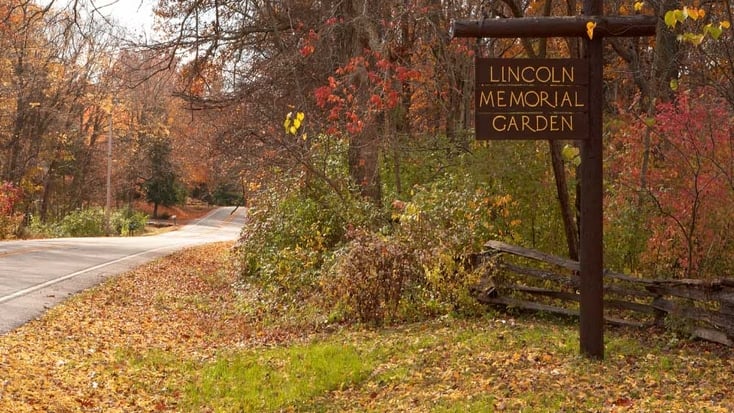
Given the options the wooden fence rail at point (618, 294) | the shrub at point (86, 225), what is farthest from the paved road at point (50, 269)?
the shrub at point (86, 225)

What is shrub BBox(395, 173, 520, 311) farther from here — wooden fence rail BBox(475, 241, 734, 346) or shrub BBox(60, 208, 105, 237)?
shrub BBox(60, 208, 105, 237)

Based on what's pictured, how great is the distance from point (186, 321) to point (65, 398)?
17.9ft

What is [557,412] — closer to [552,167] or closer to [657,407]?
[657,407]

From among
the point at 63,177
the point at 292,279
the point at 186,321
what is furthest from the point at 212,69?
the point at 63,177

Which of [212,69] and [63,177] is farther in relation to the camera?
[63,177]

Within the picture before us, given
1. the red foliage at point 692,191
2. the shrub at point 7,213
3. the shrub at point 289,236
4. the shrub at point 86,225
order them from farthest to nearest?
the shrub at point 86,225 → the shrub at point 7,213 → the shrub at point 289,236 → the red foliage at point 692,191

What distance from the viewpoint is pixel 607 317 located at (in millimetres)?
9320

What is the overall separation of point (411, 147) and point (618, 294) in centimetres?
673

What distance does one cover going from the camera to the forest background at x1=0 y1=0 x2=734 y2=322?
33.0ft

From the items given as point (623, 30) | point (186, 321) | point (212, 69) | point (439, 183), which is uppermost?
Answer: point (212, 69)

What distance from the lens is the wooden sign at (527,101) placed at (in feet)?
24.0

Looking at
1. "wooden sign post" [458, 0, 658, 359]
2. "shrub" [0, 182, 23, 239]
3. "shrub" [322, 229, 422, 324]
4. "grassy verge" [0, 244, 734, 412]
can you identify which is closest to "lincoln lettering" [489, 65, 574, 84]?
"wooden sign post" [458, 0, 658, 359]

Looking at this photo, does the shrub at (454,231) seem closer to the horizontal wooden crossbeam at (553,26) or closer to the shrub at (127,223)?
the horizontal wooden crossbeam at (553,26)

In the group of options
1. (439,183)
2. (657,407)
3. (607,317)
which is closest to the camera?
(657,407)
